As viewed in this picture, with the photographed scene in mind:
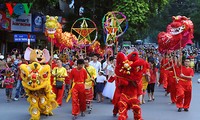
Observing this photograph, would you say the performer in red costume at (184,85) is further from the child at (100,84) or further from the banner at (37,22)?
the banner at (37,22)

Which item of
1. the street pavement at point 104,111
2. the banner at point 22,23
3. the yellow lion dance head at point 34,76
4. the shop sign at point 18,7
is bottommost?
the street pavement at point 104,111

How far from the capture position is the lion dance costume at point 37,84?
31.7 feet

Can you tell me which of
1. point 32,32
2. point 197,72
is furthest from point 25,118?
point 197,72

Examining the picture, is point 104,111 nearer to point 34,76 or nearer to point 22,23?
point 34,76

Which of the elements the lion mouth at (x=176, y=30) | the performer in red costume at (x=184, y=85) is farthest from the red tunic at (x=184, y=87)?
the lion mouth at (x=176, y=30)

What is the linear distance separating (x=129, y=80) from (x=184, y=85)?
2827 mm

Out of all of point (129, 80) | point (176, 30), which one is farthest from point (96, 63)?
point (129, 80)

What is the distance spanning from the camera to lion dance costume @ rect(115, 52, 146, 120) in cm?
926

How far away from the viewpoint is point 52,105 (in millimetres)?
10516

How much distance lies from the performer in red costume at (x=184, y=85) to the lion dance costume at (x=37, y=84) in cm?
383

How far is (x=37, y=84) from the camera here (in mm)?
9688

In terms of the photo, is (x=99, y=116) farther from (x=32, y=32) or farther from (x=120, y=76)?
(x=32, y=32)

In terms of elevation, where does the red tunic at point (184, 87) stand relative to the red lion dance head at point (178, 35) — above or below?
below

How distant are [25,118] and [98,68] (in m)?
4.34
